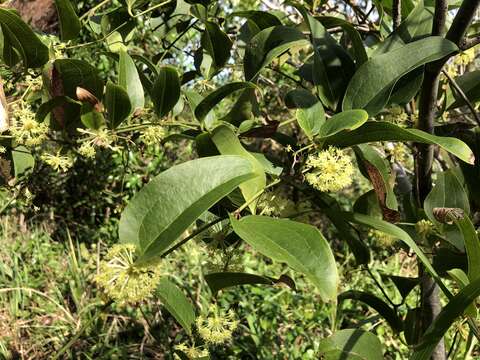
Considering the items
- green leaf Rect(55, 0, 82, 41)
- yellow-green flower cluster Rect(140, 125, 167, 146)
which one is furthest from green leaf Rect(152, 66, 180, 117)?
green leaf Rect(55, 0, 82, 41)

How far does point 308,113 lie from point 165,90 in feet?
0.59

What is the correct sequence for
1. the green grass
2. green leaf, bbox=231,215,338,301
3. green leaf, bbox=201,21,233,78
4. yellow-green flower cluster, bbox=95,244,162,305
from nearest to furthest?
green leaf, bbox=231,215,338,301
yellow-green flower cluster, bbox=95,244,162,305
green leaf, bbox=201,21,233,78
the green grass

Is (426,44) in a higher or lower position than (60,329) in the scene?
higher

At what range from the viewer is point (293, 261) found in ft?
1.48

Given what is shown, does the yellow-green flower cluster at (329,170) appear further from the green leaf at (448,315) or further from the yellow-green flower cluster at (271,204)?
the green leaf at (448,315)

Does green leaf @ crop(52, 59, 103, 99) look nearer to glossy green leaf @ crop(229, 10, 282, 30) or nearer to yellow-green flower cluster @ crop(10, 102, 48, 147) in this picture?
yellow-green flower cluster @ crop(10, 102, 48, 147)

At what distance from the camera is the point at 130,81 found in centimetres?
71

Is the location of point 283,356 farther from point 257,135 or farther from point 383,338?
point 257,135

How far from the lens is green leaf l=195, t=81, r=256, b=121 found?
632 millimetres

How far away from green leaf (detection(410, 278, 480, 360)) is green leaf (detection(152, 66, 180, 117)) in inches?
15.6

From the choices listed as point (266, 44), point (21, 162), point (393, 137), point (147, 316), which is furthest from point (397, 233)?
point (147, 316)

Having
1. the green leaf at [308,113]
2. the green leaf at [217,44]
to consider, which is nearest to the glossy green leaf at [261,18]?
the green leaf at [217,44]

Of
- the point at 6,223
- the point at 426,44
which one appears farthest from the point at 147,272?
the point at 6,223

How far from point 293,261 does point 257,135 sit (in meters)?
0.29
